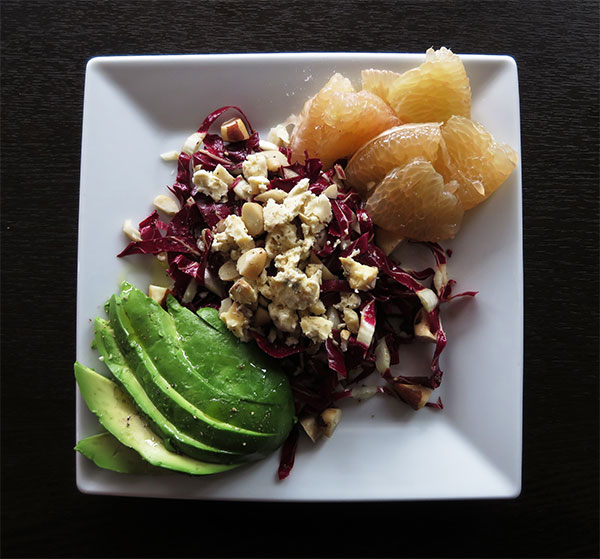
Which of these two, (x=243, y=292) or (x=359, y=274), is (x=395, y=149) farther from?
(x=243, y=292)

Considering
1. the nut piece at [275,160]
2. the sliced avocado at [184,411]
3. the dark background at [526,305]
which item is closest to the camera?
the sliced avocado at [184,411]

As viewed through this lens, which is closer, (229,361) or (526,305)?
(229,361)

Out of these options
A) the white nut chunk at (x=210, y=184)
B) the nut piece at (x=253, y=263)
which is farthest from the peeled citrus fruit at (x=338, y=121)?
the nut piece at (x=253, y=263)

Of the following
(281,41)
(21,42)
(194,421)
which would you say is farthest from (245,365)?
(21,42)

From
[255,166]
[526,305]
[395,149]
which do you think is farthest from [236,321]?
[526,305]

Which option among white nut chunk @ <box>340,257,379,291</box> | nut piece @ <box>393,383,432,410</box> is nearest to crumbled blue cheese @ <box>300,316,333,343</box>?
white nut chunk @ <box>340,257,379,291</box>

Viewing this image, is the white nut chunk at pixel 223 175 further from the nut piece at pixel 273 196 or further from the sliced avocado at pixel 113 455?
the sliced avocado at pixel 113 455

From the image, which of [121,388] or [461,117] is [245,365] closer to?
[121,388]
